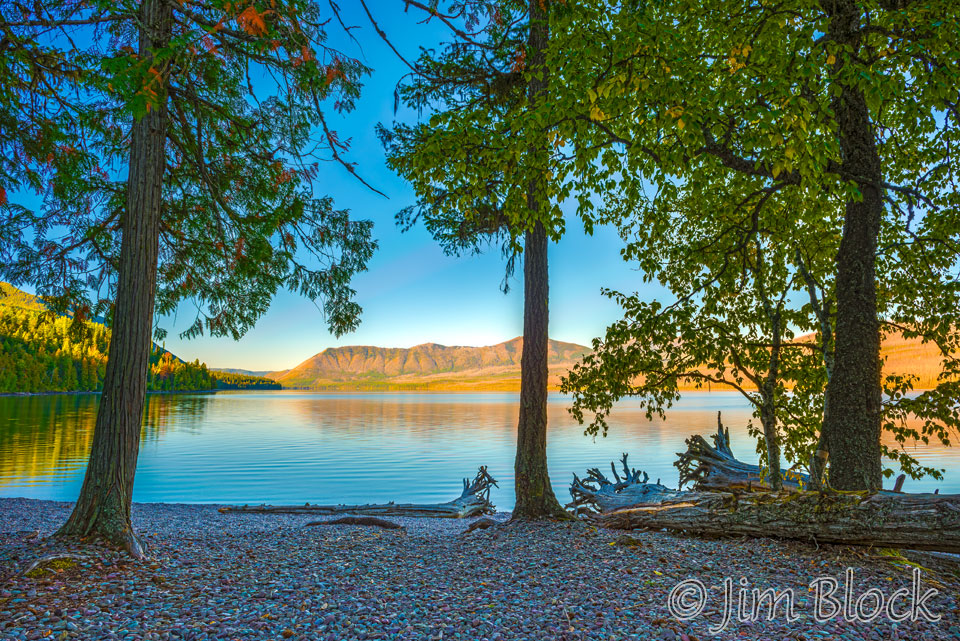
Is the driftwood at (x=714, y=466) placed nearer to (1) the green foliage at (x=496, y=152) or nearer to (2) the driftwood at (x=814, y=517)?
(2) the driftwood at (x=814, y=517)

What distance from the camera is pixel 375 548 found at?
21.6ft

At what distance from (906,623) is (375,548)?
5.60 meters

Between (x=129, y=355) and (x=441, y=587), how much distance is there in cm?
455

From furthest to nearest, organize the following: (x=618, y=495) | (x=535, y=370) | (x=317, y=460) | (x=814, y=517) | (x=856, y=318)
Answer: (x=317, y=460) → (x=618, y=495) → (x=535, y=370) → (x=856, y=318) → (x=814, y=517)

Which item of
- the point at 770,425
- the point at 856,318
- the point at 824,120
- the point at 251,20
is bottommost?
the point at 770,425

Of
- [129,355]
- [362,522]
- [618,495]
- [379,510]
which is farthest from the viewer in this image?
[379,510]

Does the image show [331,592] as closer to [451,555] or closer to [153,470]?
[451,555]

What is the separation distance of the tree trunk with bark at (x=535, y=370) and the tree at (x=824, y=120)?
1.61 m

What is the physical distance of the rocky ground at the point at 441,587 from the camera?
381 centimetres

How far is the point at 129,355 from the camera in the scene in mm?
5875

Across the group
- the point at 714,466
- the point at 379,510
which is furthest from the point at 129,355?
the point at 714,466

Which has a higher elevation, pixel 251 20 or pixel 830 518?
pixel 251 20

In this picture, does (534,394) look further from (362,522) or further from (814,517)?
(362,522)

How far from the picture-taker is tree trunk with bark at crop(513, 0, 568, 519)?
8.01 m
